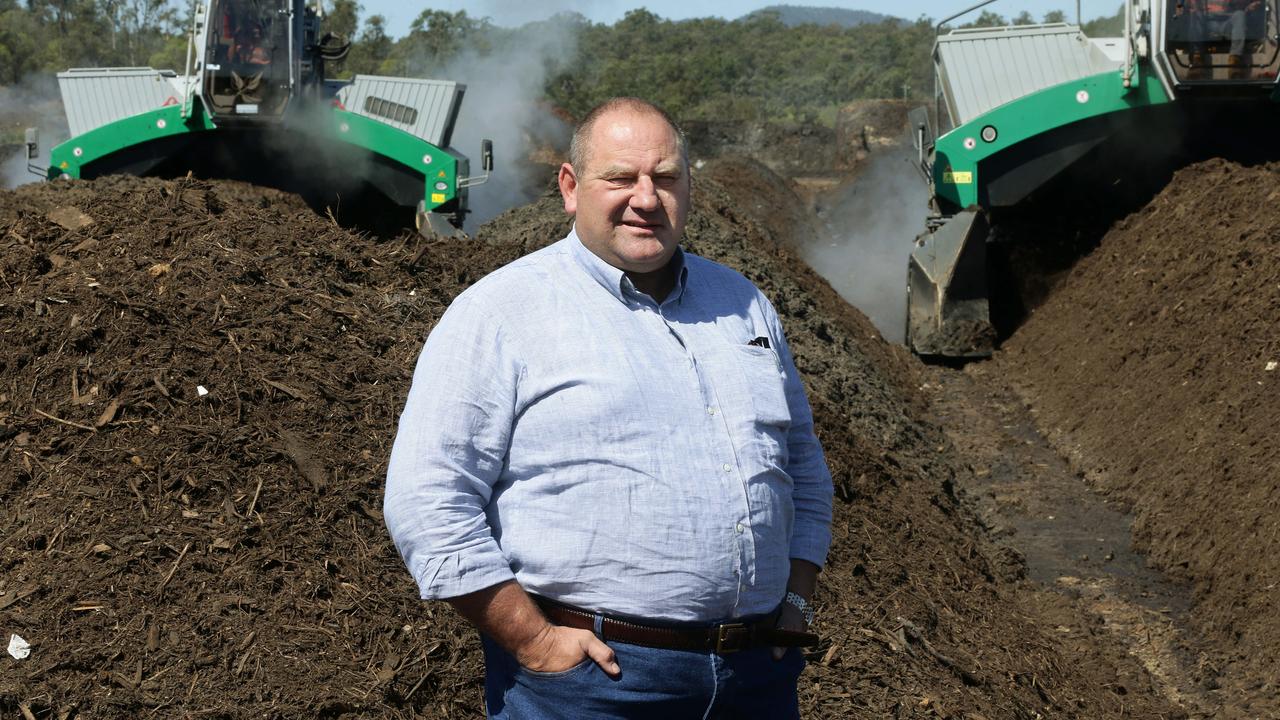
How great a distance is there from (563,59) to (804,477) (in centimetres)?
4516

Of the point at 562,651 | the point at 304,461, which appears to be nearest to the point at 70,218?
the point at 304,461

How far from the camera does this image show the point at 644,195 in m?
2.71

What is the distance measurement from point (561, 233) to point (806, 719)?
5.96 meters

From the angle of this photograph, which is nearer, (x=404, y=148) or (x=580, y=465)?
(x=580, y=465)

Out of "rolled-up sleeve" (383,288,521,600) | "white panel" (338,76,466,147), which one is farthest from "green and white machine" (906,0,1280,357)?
"rolled-up sleeve" (383,288,521,600)

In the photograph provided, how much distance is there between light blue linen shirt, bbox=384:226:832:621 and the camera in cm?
251

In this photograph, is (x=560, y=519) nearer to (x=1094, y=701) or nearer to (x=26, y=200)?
(x=1094, y=701)

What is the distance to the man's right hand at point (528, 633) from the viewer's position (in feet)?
8.21

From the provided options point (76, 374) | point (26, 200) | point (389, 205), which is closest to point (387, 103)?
point (389, 205)

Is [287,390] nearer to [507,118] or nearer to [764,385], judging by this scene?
[764,385]

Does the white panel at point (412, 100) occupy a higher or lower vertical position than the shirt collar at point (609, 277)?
lower

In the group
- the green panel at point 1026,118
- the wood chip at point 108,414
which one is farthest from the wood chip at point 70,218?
the green panel at point 1026,118

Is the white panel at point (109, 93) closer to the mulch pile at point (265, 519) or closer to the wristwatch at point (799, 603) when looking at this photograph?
the mulch pile at point (265, 519)

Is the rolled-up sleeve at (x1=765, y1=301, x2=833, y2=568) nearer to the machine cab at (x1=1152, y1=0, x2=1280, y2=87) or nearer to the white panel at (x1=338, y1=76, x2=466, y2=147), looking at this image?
the machine cab at (x1=1152, y1=0, x2=1280, y2=87)
